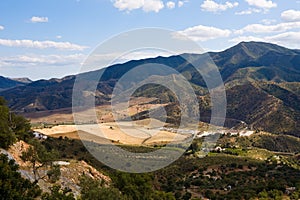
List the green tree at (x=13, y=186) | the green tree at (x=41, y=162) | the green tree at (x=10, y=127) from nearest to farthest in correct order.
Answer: the green tree at (x=13, y=186) < the green tree at (x=41, y=162) < the green tree at (x=10, y=127)

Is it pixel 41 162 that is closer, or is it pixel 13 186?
pixel 13 186

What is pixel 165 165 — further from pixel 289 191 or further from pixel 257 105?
pixel 257 105

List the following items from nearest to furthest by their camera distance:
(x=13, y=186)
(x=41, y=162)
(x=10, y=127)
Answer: (x=13, y=186) < (x=41, y=162) < (x=10, y=127)

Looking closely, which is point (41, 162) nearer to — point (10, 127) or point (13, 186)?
point (13, 186)

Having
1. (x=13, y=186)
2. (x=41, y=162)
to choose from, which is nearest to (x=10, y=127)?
(x=41, y=162)

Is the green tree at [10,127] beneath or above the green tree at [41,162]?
above


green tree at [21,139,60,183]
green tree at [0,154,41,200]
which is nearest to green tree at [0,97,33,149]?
green tree at [21,139,60,183]

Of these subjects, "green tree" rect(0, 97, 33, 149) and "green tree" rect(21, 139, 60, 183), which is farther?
"green tree" rect(0, 97, 33, 149)

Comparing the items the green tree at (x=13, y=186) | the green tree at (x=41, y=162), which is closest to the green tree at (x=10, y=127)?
the green tree at (x=41, y=162)

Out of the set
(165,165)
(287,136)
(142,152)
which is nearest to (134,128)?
(142,152)

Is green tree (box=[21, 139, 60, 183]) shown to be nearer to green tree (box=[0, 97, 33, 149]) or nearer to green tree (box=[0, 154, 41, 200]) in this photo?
green tree (box=[0, 97, 33, 149])

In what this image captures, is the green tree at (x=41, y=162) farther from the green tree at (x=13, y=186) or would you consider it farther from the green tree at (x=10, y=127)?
the green tree at (x=13, y=186)
